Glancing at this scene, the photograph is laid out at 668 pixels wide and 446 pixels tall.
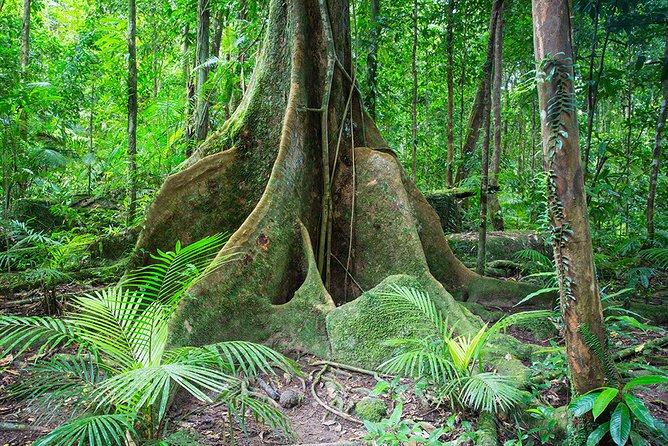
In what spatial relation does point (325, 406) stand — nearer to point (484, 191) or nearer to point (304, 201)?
point (304, 201)

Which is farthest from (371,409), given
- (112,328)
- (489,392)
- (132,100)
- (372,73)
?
(372,73)

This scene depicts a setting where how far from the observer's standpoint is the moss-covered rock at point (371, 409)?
9.29 ft

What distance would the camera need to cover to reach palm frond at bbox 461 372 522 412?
98.0 inches

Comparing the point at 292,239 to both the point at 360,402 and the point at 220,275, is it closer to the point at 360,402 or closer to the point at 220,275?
the point at 220,275

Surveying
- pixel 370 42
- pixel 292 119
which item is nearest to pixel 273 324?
pixel 292 119

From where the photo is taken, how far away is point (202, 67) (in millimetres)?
7234

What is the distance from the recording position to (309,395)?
3.18 metres

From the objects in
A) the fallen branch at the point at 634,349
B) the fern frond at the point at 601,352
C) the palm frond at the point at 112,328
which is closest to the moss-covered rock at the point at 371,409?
the fern frond at the point at 601,352

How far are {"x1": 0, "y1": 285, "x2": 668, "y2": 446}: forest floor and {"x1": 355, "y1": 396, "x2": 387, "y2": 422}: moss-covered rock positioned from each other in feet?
0.15

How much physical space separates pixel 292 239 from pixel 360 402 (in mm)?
1748

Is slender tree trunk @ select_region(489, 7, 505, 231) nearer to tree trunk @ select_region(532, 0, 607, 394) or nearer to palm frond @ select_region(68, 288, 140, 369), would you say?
tree trunk @ select_region(532, 0, 607, 394)

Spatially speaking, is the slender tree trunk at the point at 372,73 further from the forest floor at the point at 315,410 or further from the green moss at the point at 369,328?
the forest floor at the point at 315,410

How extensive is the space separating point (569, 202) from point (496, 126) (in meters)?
5.48

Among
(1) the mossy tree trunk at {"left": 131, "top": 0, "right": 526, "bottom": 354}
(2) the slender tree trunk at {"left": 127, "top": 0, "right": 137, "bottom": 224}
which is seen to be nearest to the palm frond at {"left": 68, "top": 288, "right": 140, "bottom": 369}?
Result: (1) the mossy tree trunk at {"left": 131, "top": 0, "right": 526, "bottom": 354}
